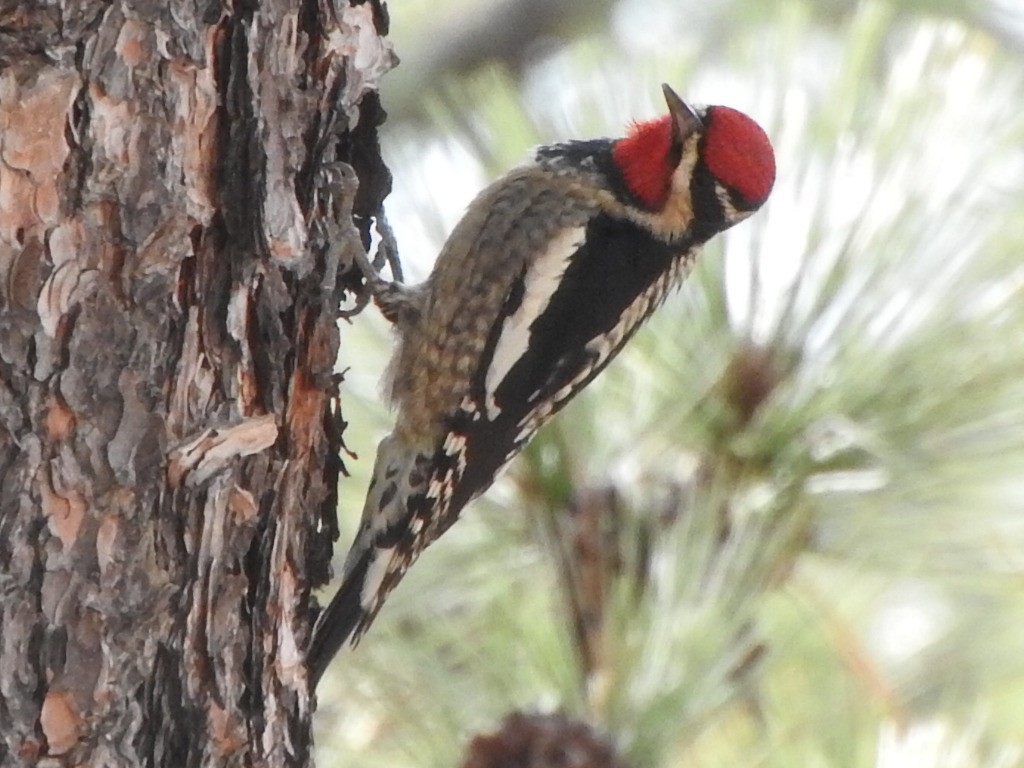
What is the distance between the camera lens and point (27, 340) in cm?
129

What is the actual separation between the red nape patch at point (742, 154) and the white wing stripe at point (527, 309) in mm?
286

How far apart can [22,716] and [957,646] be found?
169 cm

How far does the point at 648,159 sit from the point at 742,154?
24cm

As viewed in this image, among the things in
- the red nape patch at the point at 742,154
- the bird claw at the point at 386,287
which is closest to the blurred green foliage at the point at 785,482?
the red nape patch at the point at 742,154

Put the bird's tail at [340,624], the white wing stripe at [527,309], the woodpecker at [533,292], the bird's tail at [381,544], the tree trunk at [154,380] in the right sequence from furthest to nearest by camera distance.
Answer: the white wing stripe at [527,309] < the woodpecker at [533,292] < the bird's tail at [381,544] < the bird's tail at [340,624] < the tree trunk at [154,380]

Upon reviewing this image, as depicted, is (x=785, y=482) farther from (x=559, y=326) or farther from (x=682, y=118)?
(x=682, y=118)

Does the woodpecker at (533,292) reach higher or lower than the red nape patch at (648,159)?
lower

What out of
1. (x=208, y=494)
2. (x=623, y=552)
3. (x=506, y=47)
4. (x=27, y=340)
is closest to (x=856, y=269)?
(x=623, y=552)

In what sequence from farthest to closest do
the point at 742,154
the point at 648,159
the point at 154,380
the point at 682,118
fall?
the point at 648,159, the point at 682,118, the point at 742,154, the point at 154,380

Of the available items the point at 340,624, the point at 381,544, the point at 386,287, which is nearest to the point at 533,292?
the point at 386,287

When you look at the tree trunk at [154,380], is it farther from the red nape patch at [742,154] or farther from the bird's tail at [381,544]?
the red nape patch at [742,154]

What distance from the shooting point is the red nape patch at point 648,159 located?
2.27 m

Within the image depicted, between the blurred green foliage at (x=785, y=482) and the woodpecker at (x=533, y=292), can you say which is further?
the woodpecker at (x=533, y=292)

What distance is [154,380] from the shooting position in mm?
1367
